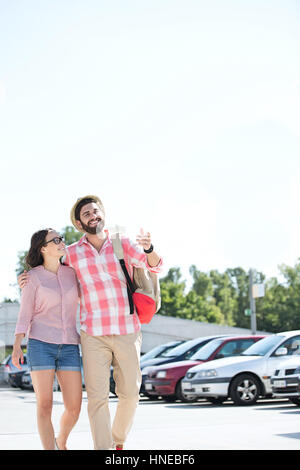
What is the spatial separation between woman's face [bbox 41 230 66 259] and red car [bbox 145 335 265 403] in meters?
10.3

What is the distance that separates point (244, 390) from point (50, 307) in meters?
8.75

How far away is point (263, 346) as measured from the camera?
14195mm

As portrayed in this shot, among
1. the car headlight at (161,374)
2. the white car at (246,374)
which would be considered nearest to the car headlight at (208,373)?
the white car at (246,374)

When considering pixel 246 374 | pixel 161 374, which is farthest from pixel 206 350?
pixel 246 374

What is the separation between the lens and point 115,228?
568 cm

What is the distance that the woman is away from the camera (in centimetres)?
521

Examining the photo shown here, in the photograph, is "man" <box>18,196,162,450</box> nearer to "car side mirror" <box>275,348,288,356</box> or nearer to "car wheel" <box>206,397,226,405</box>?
"car side mirror" <box>275,348,288,356</box>

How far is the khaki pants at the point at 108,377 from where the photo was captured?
517 cm

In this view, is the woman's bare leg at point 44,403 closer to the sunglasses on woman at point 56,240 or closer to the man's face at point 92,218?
the sunglasses on woman at point 56,240

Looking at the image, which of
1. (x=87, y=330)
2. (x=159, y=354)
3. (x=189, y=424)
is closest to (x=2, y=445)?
(x=87, y=330)

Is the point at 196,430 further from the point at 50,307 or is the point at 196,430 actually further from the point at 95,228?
the point at 95,228

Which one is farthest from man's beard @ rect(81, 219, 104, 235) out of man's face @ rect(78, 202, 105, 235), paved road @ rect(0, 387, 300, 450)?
paved road @ rect(0, 387, 300, 450)

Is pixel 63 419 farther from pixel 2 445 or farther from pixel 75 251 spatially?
pixel 2 445
